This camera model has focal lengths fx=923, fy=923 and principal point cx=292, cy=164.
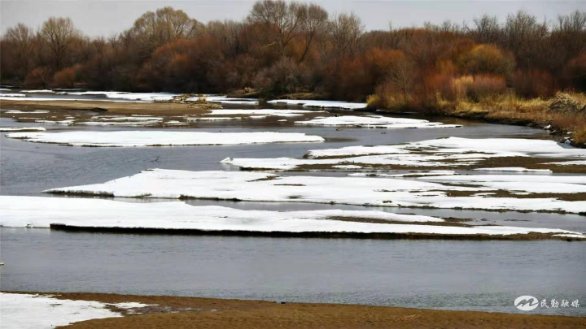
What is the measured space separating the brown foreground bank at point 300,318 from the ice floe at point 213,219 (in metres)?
5.32

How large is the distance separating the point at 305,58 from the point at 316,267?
88.4 meters

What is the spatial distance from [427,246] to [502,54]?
5488 centimetres

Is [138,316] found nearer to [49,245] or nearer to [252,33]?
[49,245]

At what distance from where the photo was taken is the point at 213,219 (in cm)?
1838

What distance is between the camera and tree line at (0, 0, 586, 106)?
65.3 m

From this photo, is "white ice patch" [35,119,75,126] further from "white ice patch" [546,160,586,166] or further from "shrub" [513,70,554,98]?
"shrub" [513,70,554,98]

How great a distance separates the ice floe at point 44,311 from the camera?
424 inches

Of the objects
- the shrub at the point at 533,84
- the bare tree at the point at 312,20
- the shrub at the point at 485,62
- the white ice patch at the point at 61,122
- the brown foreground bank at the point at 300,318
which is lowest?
the brown foreground bank at the point at 300,318

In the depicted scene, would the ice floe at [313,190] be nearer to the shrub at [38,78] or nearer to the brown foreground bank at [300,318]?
the brown foreground bank at [300,318]

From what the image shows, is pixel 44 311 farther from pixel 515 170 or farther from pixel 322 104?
pixel 322 104

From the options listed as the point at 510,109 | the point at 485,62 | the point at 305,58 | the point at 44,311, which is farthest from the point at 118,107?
the point at 44,311

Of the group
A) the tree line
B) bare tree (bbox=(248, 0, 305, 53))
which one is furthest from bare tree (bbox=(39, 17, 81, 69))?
bare tree (bbox=(248, 0, 305, 53))

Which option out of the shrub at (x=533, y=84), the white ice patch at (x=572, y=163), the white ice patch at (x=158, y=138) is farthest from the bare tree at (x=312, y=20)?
the white ice patch at (x=572, y=163)

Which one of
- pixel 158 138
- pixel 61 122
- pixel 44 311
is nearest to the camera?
pixel 44 311
